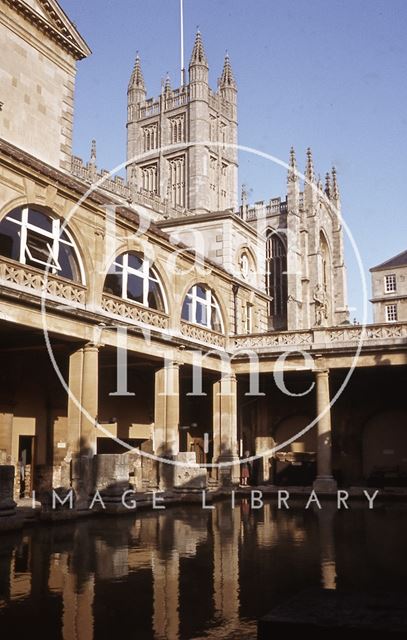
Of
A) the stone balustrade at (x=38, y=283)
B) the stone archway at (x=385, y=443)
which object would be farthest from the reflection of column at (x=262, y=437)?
the stone balustrade at (x=38, y=283)

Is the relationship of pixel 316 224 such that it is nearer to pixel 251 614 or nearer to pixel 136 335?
pixel 136 335

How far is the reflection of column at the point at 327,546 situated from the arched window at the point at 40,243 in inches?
374

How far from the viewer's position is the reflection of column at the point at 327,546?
8528 mm

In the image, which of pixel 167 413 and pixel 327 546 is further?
pixel 167 413

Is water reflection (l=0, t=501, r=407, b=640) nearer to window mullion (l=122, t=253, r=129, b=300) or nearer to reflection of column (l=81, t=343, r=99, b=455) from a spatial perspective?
reflection of column (l=81, t=343, r=99, b=455)

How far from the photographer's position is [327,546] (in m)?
11.8

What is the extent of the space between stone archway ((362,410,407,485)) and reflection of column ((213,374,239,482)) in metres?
7.08

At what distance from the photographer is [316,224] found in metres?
78.1

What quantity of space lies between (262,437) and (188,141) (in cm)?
6538

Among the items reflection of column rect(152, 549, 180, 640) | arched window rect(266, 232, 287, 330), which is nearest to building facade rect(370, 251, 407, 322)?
arched window rect(266, 232, 287, 330)

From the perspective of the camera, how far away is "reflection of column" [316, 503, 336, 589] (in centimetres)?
853

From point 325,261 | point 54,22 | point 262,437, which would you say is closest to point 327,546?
point 54,22

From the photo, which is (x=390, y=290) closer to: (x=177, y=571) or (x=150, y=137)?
(x=150, y=137)

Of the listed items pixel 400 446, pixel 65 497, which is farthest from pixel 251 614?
pixel 400 446
